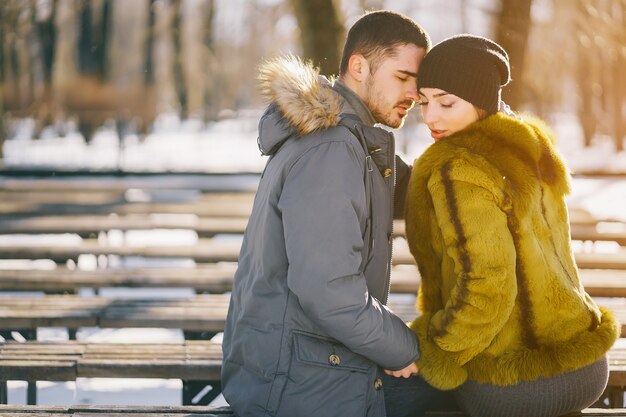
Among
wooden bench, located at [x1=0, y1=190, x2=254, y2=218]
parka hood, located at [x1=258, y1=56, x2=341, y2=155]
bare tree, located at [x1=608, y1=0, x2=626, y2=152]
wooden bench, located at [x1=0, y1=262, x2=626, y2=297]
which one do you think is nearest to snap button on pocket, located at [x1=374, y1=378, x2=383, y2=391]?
parka hood, located at [x1=258, y1=56, x2=341, y2=155]

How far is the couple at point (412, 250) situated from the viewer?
7.89 ft

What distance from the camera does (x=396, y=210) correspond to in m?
3.22

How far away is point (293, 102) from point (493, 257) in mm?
773

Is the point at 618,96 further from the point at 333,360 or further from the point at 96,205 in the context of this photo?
the point at 333,360

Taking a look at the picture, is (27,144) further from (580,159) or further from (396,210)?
(396,210)

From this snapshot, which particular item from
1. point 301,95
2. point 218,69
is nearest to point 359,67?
point 301,95

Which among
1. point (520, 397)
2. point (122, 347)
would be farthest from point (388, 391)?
point (122, 347)

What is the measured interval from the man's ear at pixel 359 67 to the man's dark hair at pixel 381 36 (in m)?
0.01

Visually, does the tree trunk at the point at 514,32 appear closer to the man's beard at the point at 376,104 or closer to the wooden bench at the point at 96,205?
the wooden bench at the point at 96,205

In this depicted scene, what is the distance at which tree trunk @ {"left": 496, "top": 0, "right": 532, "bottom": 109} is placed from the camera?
23.5 ft

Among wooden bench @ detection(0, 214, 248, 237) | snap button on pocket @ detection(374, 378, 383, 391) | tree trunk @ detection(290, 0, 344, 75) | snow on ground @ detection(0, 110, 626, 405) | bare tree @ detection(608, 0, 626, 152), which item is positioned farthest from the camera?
bare tree @ detection(608, 0, 626, 152)

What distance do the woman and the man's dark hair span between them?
0.12 meters

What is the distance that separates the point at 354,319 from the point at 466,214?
45 centimetres

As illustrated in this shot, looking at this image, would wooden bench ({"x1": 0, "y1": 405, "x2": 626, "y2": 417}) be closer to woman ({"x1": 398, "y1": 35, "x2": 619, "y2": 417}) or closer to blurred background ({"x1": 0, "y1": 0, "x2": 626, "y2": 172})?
woman ({"x1": 398, "y1": 35, "x2": 619, "y2": 417})
